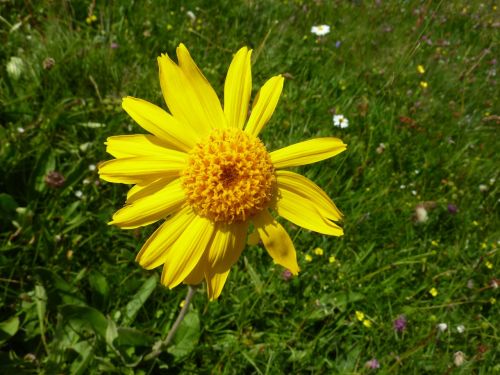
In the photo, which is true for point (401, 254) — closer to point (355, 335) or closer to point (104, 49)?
point (355, 335)

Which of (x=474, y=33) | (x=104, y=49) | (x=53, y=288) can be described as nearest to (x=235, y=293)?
(x=53, y=288)

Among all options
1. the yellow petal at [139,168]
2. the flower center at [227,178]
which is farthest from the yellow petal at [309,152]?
the yellow petal at [139,168]

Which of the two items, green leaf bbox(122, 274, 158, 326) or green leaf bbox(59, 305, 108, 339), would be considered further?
green leaf bbox(122, 274, 158, 326)

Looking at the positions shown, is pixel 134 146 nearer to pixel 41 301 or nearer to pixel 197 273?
pixel 197 273

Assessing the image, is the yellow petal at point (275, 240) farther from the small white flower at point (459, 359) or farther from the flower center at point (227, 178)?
the small white flower at point (459, 359)

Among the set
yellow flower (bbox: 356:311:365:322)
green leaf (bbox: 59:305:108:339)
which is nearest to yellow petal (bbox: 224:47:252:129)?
green leaf (bbox: 59:305:108:339)

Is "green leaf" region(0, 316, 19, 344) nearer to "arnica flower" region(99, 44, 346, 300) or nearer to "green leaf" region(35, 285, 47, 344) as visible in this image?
"green leaf" region(35, 285, 47, 344)

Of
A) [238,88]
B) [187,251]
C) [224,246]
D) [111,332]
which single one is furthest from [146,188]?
[111,332]
